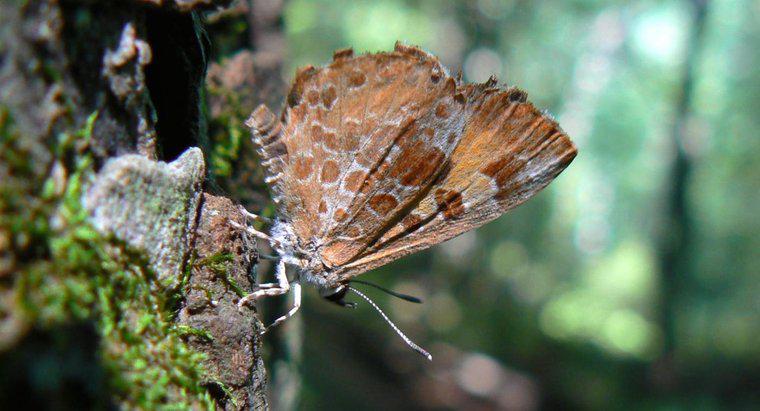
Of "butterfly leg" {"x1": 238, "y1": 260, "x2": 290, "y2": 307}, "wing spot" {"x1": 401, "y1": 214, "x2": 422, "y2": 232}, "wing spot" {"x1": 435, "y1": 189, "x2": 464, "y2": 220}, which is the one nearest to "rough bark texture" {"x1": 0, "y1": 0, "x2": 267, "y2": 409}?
"butterfly leg" {"x1": 238, "y1": 260, "x2": 290, "y2": 307}

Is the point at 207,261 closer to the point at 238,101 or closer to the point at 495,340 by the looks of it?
the point at 238,101

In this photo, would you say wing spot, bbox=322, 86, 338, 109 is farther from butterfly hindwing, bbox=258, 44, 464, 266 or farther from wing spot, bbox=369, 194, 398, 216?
wing spot, bbox=369, 194, 398, 216

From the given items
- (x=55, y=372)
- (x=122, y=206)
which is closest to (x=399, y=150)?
(x=122, y=206)

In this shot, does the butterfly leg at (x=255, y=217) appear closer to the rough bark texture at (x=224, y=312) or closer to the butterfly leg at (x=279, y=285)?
the butterfly leg at (x=279, y=285)

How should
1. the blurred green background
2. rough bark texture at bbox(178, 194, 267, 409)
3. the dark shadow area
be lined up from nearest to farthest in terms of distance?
the dark shadow area, rough bark texture at bbox(178, 194, 267, 409), the blurred green background

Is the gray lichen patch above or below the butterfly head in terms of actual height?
below

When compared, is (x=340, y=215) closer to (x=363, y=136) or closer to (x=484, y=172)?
(x=363, y=136)
